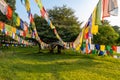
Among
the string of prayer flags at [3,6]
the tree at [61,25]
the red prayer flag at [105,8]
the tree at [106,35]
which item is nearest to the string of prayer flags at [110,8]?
the red prayer flag at [105,8]

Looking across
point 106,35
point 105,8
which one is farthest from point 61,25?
point 105,8

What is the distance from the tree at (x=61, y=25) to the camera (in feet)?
99.0

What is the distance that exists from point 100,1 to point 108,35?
20.9 m

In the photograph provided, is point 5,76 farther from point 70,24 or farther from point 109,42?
point 109,42

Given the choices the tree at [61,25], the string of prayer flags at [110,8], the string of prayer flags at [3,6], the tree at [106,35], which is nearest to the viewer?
the string of prayer flags at [3,6]

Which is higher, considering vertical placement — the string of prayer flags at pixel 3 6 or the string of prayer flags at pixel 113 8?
the string of prayer flags at pixel 113 8

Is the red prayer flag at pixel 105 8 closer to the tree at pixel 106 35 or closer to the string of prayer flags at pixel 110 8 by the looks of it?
the string of prayer flags at pixel 110 8

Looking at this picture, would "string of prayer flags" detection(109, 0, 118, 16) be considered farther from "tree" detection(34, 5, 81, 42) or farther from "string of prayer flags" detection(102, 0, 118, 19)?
"tree" detection(34, 5, 81, 42)

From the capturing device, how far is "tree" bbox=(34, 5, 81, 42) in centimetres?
3019

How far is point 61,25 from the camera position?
31.6 metres

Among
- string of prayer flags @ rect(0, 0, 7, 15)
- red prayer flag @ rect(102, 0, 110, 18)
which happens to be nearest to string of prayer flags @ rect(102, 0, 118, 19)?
red prayer flag @ rect(102, 0, 110, 18)

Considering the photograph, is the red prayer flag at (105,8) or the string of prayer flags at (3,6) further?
the red prayer flag at (105,8)

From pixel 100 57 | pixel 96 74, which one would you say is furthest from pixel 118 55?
pixel 96 74

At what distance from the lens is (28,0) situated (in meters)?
13.8
